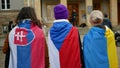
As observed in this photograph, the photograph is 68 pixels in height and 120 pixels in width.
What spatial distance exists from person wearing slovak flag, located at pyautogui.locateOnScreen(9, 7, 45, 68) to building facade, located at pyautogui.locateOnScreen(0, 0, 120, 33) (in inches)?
1620

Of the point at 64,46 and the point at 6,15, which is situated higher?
the point at 6,15

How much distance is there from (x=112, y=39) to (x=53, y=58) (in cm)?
97

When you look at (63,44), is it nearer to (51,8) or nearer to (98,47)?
(98,47)

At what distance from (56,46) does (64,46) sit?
0.43 ft

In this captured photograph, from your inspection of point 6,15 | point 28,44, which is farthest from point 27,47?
point 6,15

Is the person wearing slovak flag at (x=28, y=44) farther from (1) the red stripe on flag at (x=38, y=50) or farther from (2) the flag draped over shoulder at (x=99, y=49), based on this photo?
(2) the flag draped over shoulder at (x=99, y=49)

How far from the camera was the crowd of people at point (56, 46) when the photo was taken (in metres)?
6.88

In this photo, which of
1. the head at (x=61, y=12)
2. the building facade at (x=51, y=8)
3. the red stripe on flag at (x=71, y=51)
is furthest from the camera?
the building facade at (x=51, y=8)

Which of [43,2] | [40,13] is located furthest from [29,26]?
[43,2]

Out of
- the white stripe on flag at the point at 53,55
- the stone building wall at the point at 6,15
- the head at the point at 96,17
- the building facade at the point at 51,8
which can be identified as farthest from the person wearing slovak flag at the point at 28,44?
the stone building wall at the point at 6,15

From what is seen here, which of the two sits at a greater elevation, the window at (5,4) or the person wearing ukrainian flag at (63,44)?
the window at (5,4)

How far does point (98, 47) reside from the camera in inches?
275

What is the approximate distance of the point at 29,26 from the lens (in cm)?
695

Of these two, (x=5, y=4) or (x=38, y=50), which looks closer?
(x=38, y=50)
